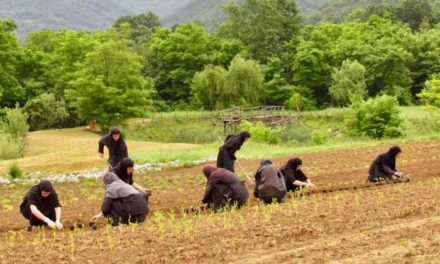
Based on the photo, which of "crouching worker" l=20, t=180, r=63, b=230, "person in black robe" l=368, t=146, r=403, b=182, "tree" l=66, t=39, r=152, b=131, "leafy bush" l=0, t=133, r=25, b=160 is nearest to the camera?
"crouching worker" l=20, t=180, r=63, b=230

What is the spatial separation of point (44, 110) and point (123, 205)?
1703 inches

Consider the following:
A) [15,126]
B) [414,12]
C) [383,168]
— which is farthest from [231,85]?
[414,12]

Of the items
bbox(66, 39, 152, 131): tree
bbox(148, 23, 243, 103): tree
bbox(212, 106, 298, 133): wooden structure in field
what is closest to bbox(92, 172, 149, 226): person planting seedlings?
bbox(212, 106, 298, 133): wooden structure in field

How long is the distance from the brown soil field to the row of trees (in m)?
38.2

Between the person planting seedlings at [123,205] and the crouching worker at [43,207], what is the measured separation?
0.97m

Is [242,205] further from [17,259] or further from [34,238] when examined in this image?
[17,259]

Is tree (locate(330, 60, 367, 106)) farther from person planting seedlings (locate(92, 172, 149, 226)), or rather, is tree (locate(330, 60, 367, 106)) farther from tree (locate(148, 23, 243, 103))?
person planting seedlings (locate(92, 172, 149, 226))

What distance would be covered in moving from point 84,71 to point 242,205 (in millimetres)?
41401

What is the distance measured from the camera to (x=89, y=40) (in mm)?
63625

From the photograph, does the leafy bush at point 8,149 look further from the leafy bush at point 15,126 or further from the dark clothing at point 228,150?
the dark clothing at point 228,150

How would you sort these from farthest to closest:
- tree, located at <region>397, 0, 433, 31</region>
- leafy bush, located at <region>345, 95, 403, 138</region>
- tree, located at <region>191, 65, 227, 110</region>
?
tree, located at <region>397, 0, 433, 31</region>, tree, located at <region>191, 65, 227, 110</region>, leafy bush, located at <region>345, 95, 403, 138</region>

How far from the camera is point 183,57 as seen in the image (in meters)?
72.1

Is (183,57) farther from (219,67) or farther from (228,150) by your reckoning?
(228,150)

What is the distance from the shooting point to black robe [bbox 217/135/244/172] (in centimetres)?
1498
